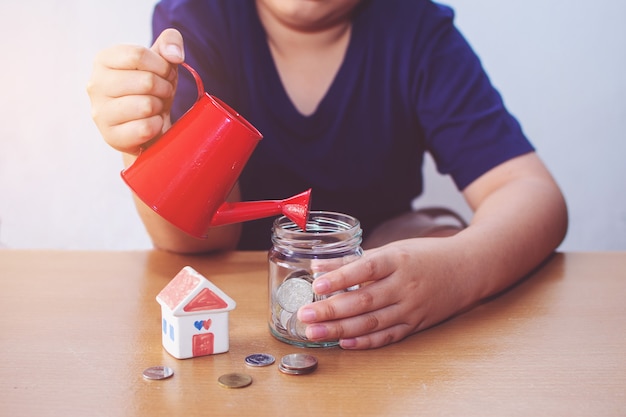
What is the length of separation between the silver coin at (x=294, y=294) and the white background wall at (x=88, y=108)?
3.93 ft

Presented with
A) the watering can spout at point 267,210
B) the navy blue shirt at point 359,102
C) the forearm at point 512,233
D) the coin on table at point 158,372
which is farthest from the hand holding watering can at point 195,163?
the navy blue shirt at point 359,102

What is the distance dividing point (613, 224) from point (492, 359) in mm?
1373

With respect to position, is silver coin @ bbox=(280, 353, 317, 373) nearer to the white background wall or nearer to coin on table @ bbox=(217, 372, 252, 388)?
coin on table @ bbox=(217, 372, 252, 388)

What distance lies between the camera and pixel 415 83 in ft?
3.69

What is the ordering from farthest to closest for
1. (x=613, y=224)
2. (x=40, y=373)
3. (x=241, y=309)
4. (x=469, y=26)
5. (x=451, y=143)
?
(x=613, y=224) → (x=469, y=26) → (x=451, y=143) → (x=241, y=309) → (x=40, y=373)

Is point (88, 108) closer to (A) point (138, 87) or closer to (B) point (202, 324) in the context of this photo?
(A) point (138, 87)

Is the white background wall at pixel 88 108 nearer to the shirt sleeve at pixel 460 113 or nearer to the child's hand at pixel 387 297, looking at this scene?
the shirt sleeve at pixel 460 113

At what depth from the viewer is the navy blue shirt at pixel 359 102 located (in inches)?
42.3

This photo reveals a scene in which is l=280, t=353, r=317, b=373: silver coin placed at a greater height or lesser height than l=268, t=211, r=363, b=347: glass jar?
lesser

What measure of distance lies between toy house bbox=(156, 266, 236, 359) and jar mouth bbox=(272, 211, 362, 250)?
0.09 metres

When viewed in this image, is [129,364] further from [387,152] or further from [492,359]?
[387,152]

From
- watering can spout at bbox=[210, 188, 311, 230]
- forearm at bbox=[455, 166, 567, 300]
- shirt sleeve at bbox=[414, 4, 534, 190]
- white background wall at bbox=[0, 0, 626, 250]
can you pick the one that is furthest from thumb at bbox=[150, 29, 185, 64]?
white background wall at bbox=[0, 0, 626, 250]

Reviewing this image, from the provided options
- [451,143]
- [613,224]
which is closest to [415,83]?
[451,143]

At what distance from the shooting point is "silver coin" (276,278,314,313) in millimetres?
656
